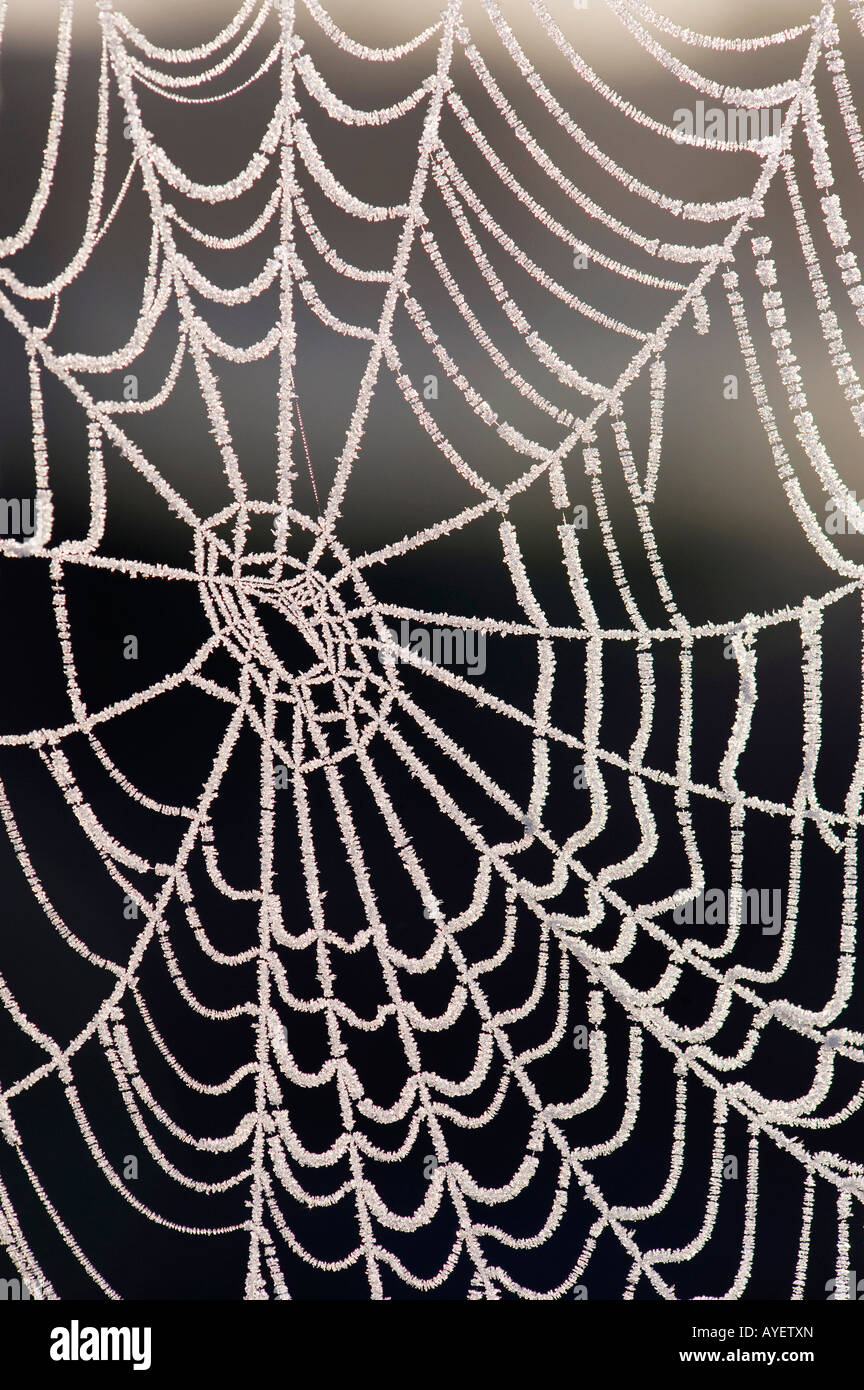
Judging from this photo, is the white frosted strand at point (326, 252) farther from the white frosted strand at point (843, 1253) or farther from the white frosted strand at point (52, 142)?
the white frosted strand at point (843, 1253)

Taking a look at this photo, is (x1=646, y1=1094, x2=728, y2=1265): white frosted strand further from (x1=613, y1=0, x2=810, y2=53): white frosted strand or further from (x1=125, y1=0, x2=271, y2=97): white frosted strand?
(x1=125, y1=0, x2=271, y2=97): white frosted strand

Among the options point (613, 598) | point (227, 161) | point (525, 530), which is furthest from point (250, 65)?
point (613, 598)

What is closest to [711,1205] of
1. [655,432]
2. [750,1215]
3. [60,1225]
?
[750,1215]

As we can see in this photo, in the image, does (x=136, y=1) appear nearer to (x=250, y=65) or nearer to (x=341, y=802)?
(x=250, y=65)

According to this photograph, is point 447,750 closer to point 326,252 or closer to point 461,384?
point 461,384

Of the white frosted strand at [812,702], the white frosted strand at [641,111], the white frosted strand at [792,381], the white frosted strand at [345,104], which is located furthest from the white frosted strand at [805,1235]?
the white frosted strand at [345,104]

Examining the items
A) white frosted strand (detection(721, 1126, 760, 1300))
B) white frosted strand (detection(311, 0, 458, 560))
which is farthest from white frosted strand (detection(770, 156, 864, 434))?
white frosted strand (detection(721, 1126, 760, 1300))

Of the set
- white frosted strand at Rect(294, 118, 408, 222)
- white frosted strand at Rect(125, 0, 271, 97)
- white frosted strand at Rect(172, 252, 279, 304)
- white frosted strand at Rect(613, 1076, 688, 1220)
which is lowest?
white frosted strand at Rect(613, 1076, 688, 1220)
